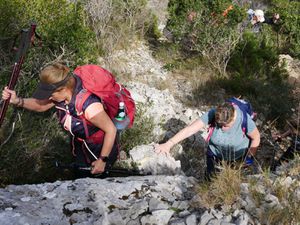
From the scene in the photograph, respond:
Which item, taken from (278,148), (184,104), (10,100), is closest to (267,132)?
(278,148)

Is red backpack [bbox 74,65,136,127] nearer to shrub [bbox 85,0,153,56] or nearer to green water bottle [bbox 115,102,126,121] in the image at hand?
green water bottle [bbox 115,102,126,121]

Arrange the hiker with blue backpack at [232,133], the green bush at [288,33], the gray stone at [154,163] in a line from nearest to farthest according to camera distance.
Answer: the hiker with blue backpack at [232,133]
the gray stone at [154,163]
the green bush at [288,33]

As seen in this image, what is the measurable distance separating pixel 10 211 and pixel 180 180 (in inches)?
48.1

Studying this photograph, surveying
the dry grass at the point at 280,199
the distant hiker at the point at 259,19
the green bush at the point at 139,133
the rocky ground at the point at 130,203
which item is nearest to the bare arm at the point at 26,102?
the rocky ground at the point at 130,203

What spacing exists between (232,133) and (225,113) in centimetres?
29

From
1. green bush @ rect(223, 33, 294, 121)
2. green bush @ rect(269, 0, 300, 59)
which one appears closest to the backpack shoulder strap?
green bush @ rect(223, 33, 294, 121)

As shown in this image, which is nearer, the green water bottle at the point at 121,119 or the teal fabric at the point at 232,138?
the green water bottle at the point at 121,119

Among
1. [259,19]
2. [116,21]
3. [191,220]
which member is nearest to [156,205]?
[191,220]

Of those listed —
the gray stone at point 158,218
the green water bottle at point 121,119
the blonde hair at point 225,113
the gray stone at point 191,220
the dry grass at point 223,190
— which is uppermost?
the blonde hair at point 225,113

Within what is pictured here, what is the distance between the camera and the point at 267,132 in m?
7.42

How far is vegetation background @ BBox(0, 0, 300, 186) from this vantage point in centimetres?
428

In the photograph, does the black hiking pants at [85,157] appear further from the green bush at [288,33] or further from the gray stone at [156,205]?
the green bush at [288,33]

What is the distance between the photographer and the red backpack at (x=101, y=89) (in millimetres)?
2657

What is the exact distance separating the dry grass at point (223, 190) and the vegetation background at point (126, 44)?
2.06 m
